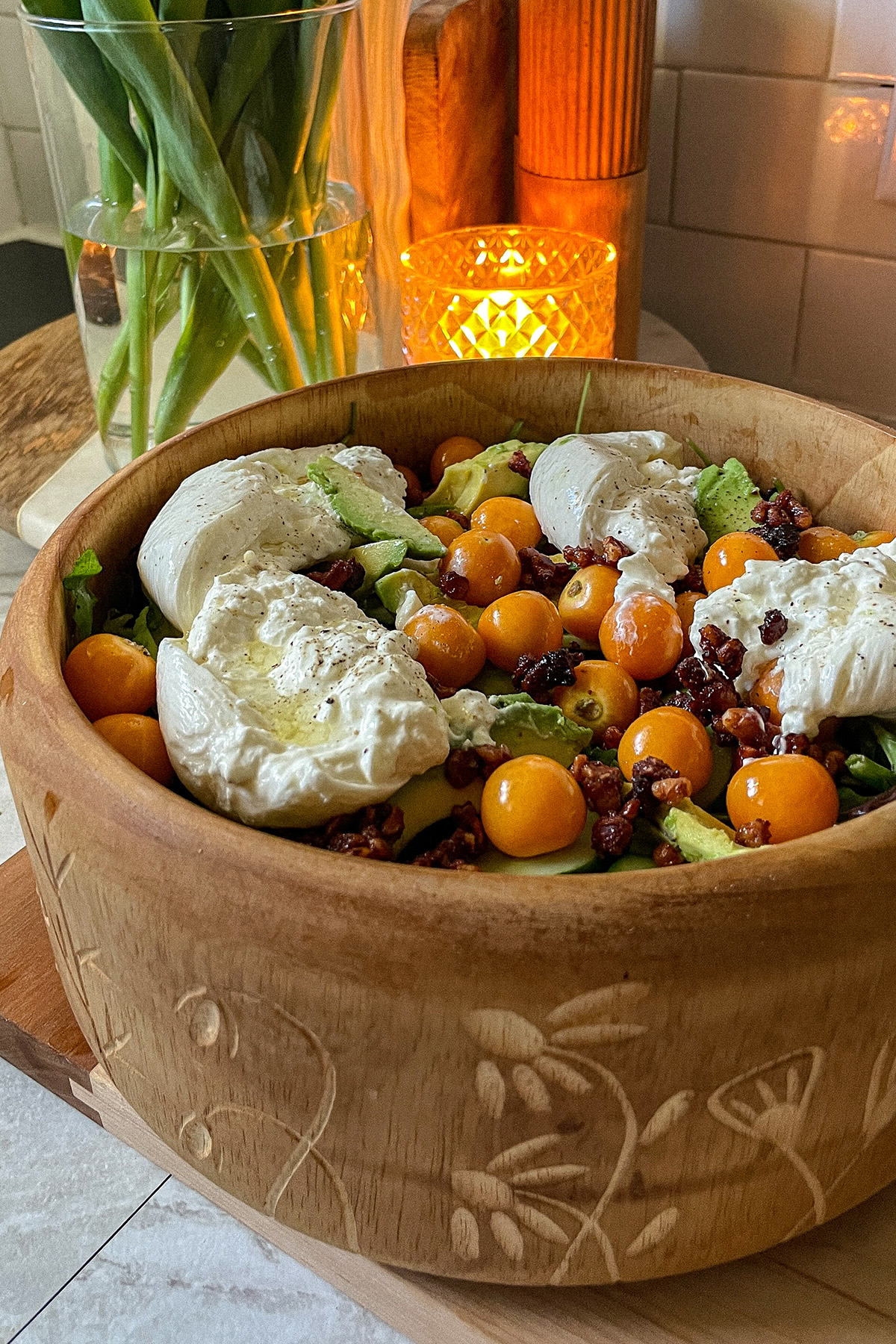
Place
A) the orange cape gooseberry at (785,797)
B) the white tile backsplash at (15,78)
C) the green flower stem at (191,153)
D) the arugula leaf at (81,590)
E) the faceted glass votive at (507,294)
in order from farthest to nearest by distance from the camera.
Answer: the white tile backsplash at (15,78) → the faceted glass votive at (507,294) → the green flower stem at (191,153) → the arugula leaf at (81,590) → the orange cape gooseberry at (785,797)

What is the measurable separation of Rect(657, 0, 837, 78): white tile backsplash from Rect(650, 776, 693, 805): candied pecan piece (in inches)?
32.5

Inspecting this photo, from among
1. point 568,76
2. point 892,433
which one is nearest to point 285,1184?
point 892,433

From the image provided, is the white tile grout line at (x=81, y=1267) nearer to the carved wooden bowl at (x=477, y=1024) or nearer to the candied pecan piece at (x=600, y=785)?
→ the carved wooden bowl at (x=477, y=1024)

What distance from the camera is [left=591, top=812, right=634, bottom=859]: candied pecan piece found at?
0.47 meters

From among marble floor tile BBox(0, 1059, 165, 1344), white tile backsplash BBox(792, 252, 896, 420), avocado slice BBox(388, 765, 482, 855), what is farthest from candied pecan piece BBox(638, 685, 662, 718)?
white tile backsplash BBox(792, 252, 896, 420)

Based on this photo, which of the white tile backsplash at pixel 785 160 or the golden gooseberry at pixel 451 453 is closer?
the golden gooseberry at pixel 451 453

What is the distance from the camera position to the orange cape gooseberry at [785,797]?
469 millimetres

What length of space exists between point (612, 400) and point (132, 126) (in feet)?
1.14

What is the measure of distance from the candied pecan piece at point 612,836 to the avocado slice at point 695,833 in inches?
0.6

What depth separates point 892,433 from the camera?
0.66m

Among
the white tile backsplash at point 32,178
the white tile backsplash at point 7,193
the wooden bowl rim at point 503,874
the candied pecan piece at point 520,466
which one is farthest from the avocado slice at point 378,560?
the white tile backsplash at point 7,193

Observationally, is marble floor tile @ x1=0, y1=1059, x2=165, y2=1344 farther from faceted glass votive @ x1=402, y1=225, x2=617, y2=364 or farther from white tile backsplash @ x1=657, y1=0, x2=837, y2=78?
white tile backsplash @ x1=657, y1=0, x2=837, y2=78

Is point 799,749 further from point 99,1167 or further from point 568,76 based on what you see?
point 568,76

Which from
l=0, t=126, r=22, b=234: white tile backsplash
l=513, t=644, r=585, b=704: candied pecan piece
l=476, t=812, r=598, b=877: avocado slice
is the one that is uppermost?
l=513, t=644, r=585, b=704: candied pecan piece
